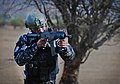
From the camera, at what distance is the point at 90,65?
3664 millimetres

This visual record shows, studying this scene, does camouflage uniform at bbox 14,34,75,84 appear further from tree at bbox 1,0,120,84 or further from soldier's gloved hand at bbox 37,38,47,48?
tree at bbox 1,0,120,84

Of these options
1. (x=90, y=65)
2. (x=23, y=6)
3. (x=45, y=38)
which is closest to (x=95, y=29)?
(x=23, y=6)

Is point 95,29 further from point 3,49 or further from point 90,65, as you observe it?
point 3,49

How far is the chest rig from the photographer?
4.44 feet

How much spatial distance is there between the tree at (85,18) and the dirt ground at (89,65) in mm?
591

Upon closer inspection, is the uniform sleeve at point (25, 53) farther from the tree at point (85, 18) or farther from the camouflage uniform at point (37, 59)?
the tree at point (85, 18)

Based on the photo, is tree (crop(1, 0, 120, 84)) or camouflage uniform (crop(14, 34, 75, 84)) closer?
camouflage uniform (crop(14, 34, 75, 84))

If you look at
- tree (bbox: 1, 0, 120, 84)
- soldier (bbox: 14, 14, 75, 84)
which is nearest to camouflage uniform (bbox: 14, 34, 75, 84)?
soldier (bbox: 14, 14, 75, 84)

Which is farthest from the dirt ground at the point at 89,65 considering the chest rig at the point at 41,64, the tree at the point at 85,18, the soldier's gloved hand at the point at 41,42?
the soldier's gloved hand at the point at 41,42

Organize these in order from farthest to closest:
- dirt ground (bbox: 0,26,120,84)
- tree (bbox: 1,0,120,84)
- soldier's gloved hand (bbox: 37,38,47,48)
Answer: dirt ground (bbox: 0,26,120,84)
tree (bbox: 1,0,120,84)
soldier's gloved hand (bbox: 37,38,47,48)

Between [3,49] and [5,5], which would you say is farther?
[3,49]

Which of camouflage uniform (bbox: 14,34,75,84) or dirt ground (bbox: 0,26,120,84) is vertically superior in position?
camouflage uniform (bbox: 14,34,75,84)

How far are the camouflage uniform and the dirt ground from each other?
192 centimetres

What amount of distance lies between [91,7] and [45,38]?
1426 millimetres
